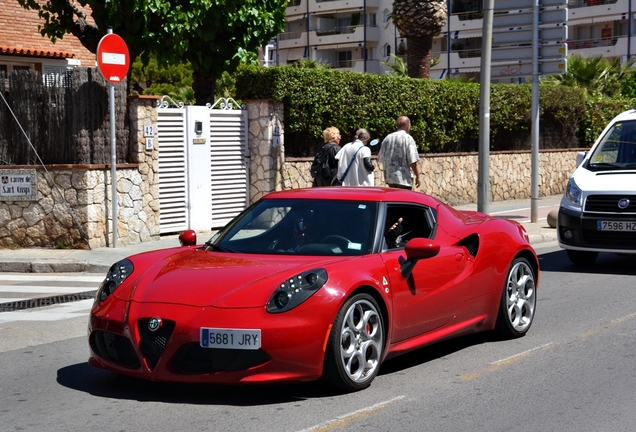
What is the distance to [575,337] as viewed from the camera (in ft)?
27.7

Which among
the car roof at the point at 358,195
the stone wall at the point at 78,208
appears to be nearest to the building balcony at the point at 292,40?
the stone wall at the point at 78,208

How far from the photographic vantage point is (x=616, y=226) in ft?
39.9

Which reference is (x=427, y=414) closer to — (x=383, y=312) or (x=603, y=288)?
(x=383, y=312)

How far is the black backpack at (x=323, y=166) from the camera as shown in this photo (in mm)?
15070

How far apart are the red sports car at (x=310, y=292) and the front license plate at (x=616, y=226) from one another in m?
4.31

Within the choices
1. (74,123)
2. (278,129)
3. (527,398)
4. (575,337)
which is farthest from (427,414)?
(278,129)

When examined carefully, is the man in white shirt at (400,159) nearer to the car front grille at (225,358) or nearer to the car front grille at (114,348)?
the car front grille at (114,348)

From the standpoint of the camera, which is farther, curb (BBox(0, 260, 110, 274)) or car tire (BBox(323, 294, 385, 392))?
curb (BBox(0, 260, 110, 274))

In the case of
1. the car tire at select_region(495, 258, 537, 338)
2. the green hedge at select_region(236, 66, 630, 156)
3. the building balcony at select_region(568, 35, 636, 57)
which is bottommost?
the car tire at select_region(495, 258, 537, 338)

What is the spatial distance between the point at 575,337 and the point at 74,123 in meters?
9.30

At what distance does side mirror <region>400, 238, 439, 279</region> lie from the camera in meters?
6.85

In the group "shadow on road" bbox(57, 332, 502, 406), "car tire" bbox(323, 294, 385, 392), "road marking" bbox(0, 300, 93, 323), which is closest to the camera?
"car tire" bbox(323, 294, 385, 392)

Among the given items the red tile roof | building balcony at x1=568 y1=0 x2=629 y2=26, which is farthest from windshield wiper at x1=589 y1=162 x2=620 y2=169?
building balcony at x1=568 y1=0 x2=629 y2=26

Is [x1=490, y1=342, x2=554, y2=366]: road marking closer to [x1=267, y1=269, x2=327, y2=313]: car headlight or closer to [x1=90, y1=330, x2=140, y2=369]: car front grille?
[x1=267, y1=269, x2=327, y2=313]: car headlight
